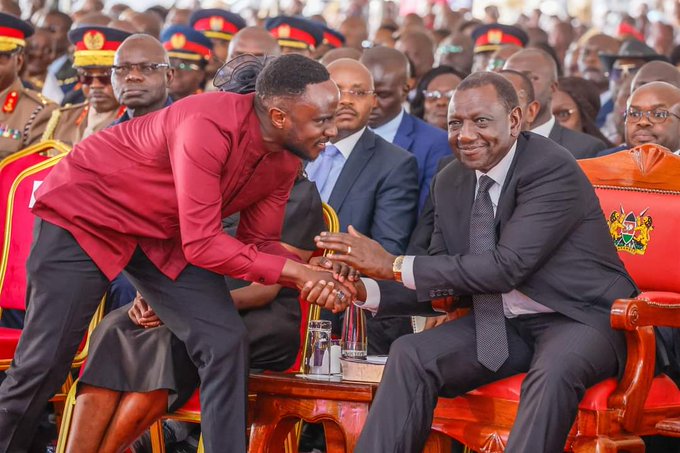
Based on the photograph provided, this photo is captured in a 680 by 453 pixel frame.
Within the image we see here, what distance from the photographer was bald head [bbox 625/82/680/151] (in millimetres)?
4855

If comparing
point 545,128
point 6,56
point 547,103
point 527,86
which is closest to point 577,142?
point 545,128

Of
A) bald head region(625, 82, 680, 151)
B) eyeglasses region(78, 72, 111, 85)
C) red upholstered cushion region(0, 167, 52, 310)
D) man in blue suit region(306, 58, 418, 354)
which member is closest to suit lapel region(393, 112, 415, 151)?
man in blue suit region(306, 58, 418, 354)

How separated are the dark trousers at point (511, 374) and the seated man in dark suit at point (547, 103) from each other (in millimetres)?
1705

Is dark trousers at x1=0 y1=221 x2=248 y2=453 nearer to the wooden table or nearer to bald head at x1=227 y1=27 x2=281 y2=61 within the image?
the wooden table

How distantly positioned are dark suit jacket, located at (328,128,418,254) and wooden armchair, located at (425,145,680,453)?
0.91m

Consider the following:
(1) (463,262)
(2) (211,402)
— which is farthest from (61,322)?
(1) (463,262)

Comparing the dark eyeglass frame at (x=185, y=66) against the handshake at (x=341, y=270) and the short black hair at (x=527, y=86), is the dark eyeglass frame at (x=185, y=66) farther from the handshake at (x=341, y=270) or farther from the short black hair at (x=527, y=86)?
the handshake at (x=341, y=270)

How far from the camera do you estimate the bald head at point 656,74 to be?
567cm

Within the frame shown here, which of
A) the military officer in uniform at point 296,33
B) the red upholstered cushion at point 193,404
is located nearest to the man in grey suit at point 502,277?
the red upholstered cushion at point 193,404

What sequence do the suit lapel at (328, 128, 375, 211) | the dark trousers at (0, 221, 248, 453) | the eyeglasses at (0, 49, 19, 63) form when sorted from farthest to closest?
the eyeglasses at (0, 49, 19, 63) → the suit lapel at (328, 128, 375, 211) → the dark trousers at (0, 221, 248, 453)

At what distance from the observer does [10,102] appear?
6.32m

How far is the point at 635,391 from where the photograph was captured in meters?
3.59

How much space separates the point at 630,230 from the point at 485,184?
61 centimetres

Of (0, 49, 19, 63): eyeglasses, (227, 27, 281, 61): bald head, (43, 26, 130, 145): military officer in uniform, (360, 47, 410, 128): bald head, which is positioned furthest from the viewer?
(227, 27, 281, 61): bald head
